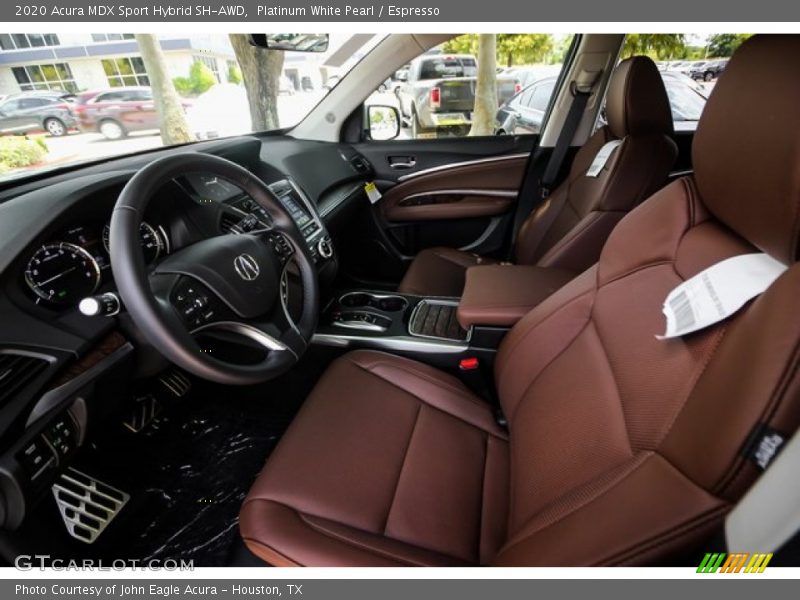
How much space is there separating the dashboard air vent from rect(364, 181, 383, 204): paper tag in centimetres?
162

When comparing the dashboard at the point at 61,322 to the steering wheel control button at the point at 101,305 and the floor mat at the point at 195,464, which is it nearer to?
the steering wheel control button at the point at 101,305

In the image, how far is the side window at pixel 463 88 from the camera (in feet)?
6.36

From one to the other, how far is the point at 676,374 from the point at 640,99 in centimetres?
110

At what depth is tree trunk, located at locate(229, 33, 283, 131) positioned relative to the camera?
183cm

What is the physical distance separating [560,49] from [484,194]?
27.5 inches

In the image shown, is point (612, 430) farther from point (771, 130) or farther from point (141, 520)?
point (141, 520)

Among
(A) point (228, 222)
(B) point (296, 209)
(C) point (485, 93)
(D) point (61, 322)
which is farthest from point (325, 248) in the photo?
(C) point (485, 93)

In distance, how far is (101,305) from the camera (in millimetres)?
811

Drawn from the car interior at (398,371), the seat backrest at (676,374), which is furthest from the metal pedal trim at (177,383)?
the seat backrest at (676,374)

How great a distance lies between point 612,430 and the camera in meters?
0.62

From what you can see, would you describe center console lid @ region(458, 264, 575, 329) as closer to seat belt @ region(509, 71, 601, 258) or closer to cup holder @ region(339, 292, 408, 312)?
cup holder @ region(339, 292, 408, 312)

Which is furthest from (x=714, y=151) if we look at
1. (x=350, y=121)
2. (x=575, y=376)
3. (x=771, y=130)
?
(x=350, y=121)

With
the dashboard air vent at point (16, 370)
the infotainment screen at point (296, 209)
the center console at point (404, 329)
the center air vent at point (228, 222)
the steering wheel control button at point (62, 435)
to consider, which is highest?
the center air vent at point (228, 222)

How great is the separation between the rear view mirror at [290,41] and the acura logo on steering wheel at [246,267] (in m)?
0.74
